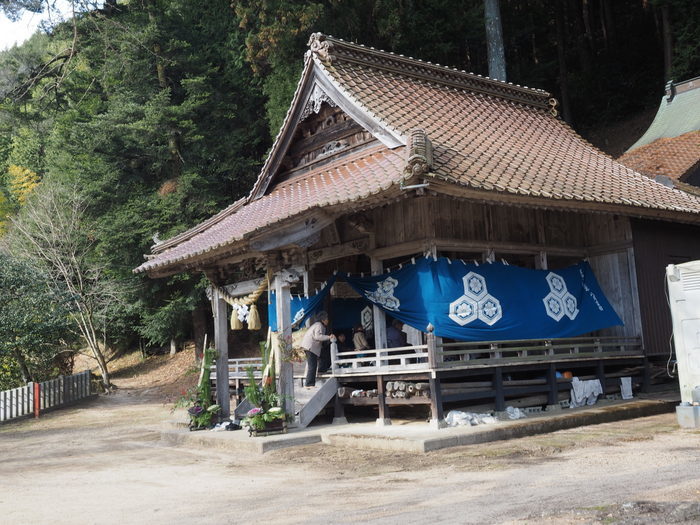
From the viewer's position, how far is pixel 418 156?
9.26 m

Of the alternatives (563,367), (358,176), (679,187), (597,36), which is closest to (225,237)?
(358,176)

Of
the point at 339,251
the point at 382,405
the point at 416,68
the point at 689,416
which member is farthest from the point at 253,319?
the point at 689,416

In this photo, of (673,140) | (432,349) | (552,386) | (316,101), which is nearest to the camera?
(432,349)

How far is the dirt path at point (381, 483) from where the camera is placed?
214 inches

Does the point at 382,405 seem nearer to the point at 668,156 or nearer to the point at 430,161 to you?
the point at 430,161

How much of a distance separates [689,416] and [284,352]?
6.40m

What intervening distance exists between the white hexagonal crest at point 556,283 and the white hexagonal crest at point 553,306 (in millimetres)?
135

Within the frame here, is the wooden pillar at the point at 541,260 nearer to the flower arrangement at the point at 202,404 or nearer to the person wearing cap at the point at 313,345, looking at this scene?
the person wearing cap at the point at 313,345

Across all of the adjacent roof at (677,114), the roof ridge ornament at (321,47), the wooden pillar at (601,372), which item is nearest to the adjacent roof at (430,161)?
the roof ridge ornament at (321,47)

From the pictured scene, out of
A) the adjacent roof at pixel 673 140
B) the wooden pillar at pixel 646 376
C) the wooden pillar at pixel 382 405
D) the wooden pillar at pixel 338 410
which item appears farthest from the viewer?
the adjacent roof at pixel 673 140

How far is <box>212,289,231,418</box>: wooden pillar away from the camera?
13656 mm

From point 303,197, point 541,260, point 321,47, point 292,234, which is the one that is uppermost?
point 321,47

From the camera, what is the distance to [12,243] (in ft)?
92.8

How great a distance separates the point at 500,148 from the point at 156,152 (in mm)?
17670
